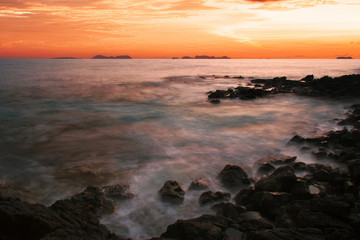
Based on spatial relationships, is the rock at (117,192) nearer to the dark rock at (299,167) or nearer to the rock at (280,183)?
the rock at (280,183)

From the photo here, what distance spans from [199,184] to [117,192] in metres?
2.23

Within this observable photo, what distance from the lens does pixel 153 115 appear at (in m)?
19.1

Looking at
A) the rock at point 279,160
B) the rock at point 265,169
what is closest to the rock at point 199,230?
the rock at point 265,169

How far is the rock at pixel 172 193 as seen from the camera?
7.04m

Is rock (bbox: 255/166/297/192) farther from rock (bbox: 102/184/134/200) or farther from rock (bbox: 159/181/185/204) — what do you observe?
rock (bbox: 102/184/134/200)

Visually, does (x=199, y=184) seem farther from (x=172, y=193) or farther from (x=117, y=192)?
(x=117, y=192)

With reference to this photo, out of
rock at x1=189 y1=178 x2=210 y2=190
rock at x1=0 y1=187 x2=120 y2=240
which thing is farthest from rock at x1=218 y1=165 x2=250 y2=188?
rock at x1=0 y1=187 x2=120 y2=240

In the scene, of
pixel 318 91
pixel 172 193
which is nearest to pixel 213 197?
pixel 172 193

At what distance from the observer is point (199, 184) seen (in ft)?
25.4

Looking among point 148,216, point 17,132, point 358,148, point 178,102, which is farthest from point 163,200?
point 178,102

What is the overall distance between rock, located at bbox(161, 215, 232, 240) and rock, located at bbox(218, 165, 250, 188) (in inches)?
106

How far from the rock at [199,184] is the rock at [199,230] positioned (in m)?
2.46

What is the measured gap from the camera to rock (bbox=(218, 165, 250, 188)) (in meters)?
7.82

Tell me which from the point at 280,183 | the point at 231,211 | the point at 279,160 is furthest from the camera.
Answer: the point at 279,160
